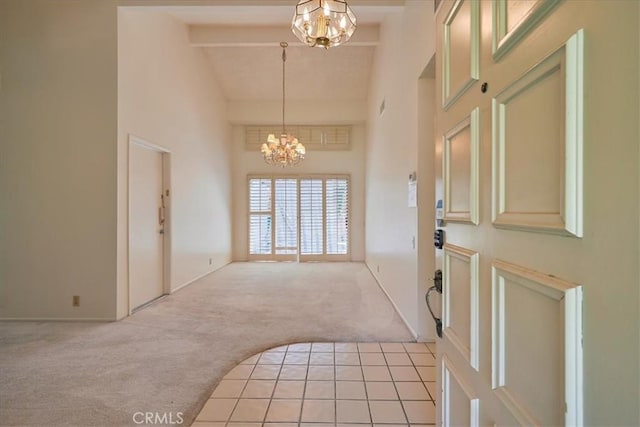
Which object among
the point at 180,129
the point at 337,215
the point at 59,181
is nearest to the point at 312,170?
the point at 337,215

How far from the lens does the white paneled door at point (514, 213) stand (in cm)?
60

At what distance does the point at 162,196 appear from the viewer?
15.7ft

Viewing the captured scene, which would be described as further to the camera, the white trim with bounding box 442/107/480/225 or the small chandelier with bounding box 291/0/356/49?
the small chandelier with bounding box 291/0/356/49

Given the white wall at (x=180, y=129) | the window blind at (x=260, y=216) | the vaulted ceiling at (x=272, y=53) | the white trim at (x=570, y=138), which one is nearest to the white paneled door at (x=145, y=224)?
the white wall at (x=180, y=129)

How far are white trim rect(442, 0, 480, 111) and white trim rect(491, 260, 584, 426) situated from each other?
1.88 feet

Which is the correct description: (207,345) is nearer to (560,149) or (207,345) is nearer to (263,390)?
(263,390)

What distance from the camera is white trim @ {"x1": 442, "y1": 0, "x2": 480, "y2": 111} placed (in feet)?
3.17

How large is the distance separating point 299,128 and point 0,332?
20.6ft

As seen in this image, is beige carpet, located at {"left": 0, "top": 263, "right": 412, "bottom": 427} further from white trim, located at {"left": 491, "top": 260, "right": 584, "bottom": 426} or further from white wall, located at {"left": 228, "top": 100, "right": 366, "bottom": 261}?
white wall, located at {"left": 228, "top": 100, "right": 366, "bottom": 261}

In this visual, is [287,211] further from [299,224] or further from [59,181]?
[59,181]

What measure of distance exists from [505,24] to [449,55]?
434 mm

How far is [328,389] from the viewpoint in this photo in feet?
7.30

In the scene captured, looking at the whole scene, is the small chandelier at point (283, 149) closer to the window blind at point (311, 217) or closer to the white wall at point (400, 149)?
the white wall at point (400, 149)

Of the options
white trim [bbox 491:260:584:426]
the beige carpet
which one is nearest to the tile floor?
the beige carpet
